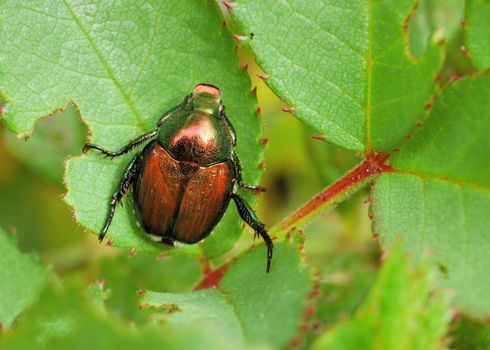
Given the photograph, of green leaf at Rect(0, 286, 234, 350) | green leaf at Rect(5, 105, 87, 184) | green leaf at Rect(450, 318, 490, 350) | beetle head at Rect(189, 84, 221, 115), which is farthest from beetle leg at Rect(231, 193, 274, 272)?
green leaf at Rect(5, 105, 87, 184)

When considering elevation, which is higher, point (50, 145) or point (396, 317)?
point (396, 317)

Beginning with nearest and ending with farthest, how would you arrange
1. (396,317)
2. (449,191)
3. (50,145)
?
(396,317) < (449,191) < (50,145)

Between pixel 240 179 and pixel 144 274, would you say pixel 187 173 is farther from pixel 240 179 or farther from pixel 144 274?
pixel 144 274

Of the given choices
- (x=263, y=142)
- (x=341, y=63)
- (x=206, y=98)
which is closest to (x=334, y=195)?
(x=263, y=142)

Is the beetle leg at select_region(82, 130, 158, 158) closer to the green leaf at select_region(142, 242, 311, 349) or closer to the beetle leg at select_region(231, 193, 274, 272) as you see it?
the beetle leg at select_region(231, 193, 274, 272)

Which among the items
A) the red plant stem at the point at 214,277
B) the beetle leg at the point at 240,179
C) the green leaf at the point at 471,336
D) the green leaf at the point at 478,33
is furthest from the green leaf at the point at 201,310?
the green leaf at the point at 478,33

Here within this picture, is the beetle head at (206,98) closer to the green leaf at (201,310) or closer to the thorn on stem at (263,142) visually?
the thorn on stem at (263,142)
